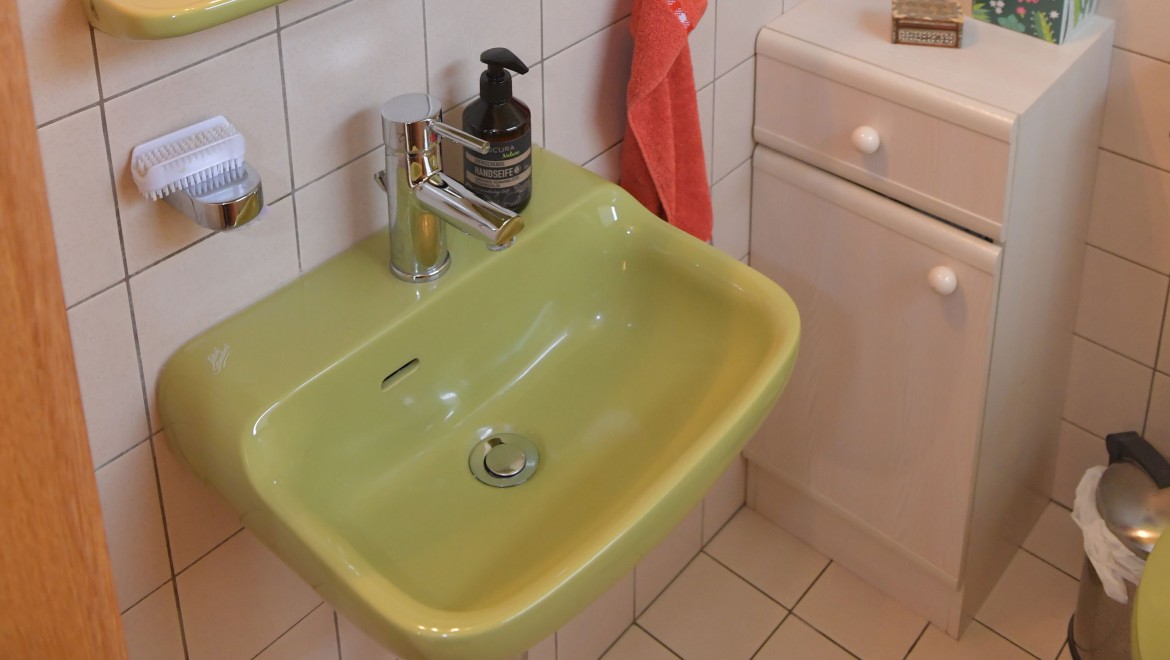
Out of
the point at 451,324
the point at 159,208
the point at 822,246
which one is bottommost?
the point at 822,246

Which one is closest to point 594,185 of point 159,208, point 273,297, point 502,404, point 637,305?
point 637,305

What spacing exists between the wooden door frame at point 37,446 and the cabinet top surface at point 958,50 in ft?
4.02

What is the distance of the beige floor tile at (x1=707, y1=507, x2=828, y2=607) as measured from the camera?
2029 millimetres

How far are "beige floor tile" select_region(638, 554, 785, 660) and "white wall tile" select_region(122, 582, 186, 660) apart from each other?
0.91 m

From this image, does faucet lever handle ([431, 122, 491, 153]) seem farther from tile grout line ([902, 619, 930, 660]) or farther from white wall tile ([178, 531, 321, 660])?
tile grout line ([902, 619, 930, 660])

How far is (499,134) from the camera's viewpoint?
1209mm

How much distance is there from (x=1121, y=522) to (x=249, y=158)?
1259 mm

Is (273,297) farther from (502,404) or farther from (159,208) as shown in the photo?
(502,404)

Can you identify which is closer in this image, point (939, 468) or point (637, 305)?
point (637, 305)

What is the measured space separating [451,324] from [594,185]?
0.24 meters

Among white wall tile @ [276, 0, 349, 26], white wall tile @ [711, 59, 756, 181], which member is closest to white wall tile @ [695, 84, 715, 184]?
white wall tile @ [711, 59, 756, 181]

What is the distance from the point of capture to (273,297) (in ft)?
3.84

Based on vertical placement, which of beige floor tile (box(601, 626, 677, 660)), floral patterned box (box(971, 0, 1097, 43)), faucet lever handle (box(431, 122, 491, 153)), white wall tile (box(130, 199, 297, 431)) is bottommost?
beige floor tile (box(601, 626, 677, 660))

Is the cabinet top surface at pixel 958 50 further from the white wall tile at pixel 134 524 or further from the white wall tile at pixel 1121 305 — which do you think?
the white wall tile at pixel 134 524
